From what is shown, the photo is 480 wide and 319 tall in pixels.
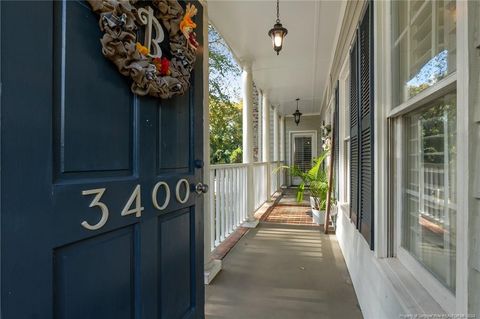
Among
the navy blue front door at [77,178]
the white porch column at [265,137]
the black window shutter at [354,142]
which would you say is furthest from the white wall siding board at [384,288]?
the white porch column at [265,137]

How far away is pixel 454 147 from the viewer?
1000mm

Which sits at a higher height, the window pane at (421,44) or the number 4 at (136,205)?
the window pane at (421,44)

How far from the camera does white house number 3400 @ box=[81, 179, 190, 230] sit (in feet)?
2.88

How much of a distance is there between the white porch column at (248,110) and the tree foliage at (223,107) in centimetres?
60

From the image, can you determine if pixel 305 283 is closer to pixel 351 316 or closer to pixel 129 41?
pixel 351 316

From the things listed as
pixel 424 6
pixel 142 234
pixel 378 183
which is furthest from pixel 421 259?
pixel 142 234

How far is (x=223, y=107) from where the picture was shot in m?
5.70

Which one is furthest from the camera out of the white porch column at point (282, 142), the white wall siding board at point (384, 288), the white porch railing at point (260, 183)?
the white porch column at point (282, 142)

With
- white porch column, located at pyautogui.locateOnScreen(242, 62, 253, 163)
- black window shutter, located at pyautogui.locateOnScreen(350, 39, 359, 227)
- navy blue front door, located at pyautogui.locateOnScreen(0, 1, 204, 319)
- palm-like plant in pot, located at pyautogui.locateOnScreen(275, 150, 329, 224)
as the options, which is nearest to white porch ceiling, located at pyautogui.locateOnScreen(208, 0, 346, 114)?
white porch column, located at pyautogui.locateOnScreen(242, 62, 253, 163)

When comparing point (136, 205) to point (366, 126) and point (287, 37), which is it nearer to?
point (366, 126)

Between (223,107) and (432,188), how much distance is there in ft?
15.8

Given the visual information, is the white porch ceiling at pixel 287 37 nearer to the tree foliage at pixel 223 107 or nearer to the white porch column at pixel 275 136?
the tree foliage at pixel 223 107

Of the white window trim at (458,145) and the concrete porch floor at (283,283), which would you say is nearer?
the white window trim at (458,145)

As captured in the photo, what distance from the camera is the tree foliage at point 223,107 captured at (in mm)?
5086
